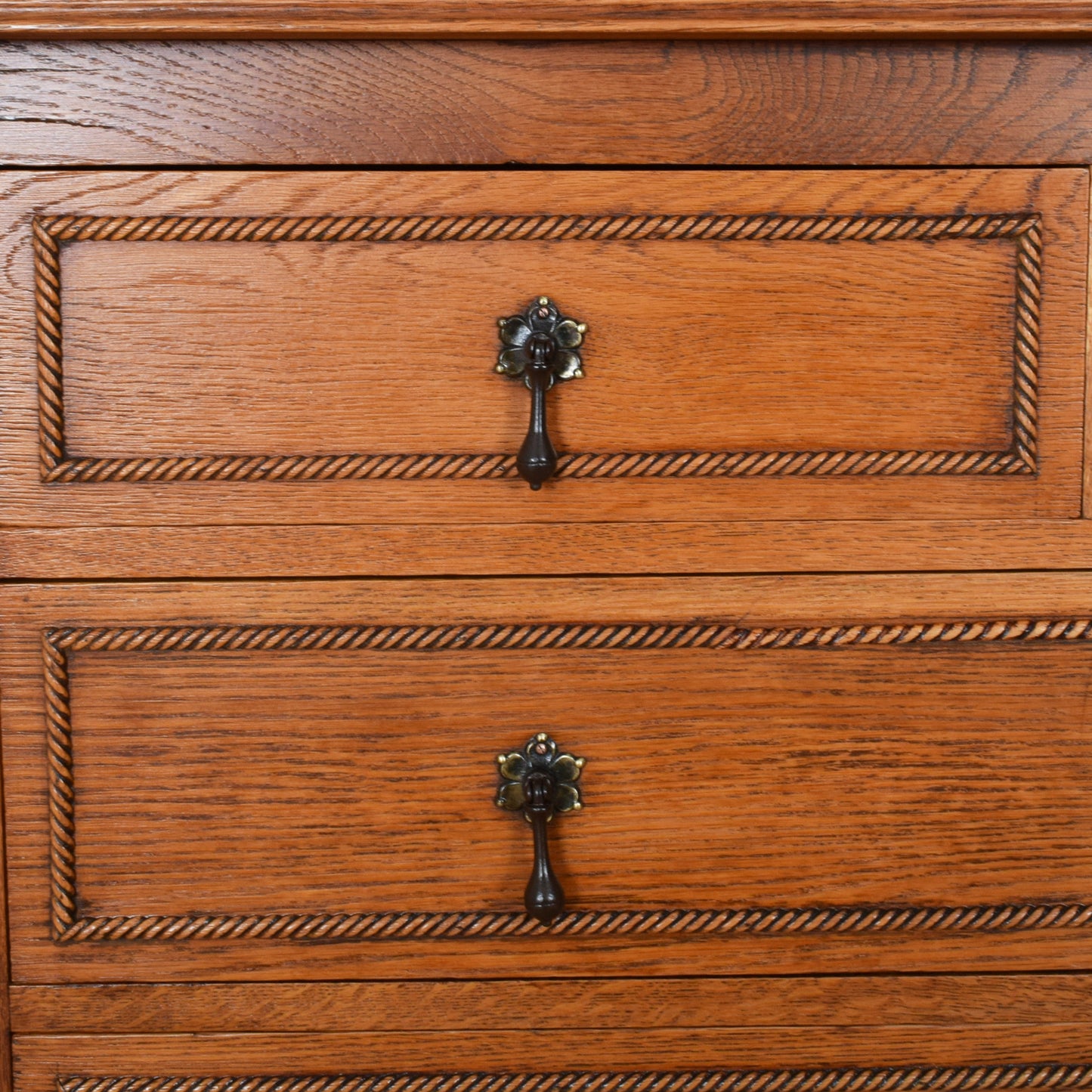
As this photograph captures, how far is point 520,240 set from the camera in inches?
21.6

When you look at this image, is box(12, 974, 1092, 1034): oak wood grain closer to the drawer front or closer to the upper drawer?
the drawer front

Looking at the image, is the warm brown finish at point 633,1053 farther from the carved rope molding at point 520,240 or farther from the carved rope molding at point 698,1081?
the carved rope molding at point 520,240

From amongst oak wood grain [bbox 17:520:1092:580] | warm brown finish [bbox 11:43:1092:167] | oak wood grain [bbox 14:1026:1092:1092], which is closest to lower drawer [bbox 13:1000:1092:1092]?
oak wood grain [bbox 14:1026:1092:1092]

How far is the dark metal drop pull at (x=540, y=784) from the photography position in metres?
0.56

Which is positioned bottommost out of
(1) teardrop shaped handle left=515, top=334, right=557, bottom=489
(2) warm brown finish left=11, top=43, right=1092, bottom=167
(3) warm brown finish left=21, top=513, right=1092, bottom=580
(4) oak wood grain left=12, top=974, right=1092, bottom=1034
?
(4) oak wood grain left=12, top=974, right=1092, bottom=1034

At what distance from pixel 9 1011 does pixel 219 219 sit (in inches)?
16.1

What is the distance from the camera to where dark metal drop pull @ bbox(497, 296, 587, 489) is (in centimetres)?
54

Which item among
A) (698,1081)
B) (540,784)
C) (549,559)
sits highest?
(549,559)

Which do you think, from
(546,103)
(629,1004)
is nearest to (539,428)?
(546,103)

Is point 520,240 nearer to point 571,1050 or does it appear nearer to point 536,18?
point 536,18

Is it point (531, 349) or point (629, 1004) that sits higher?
point (531, 349)

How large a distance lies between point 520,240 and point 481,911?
0.34 meters

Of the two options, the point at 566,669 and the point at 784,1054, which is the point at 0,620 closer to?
the point at 566,669

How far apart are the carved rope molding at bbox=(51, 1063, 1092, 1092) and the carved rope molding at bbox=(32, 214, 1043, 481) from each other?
308mm
